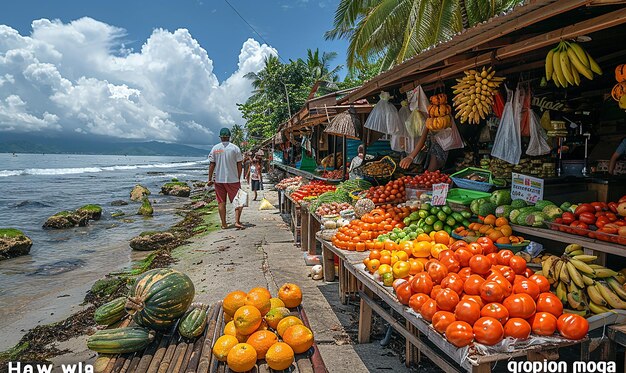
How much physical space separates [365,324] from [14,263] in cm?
986

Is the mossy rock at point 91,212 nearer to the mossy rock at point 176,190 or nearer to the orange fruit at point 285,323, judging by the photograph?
the mossy rock at point 176,190

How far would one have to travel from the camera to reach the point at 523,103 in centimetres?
404

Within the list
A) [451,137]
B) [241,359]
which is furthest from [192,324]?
[451,137]

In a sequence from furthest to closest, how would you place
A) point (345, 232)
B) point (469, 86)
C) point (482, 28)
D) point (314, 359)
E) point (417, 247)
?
point (345, 232), point (469, 86), point (417, 247), point (482, 28), point (314, 359)

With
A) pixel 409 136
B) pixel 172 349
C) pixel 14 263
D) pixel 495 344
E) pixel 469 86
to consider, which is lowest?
pixel 14 263

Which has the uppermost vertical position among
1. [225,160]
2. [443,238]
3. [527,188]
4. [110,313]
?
[225,160]

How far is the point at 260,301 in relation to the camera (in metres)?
2.68

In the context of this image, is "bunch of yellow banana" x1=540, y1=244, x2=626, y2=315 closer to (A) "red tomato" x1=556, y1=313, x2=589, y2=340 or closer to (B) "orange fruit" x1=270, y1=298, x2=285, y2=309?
(A) "red tomato" x1=556, y1=313, x2=589, y2=340

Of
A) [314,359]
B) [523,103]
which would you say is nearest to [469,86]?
[523,103]

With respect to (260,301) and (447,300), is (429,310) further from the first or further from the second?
(260,301)

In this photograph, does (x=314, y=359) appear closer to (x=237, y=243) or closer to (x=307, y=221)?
(x=307, y=221)

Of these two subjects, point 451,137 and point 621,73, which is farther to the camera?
point 451,137

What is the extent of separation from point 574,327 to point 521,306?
287 mm

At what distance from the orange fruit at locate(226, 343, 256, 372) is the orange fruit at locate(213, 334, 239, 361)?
0.07 meters
